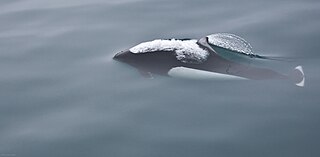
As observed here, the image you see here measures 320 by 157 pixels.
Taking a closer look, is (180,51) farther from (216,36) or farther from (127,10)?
(127,10)

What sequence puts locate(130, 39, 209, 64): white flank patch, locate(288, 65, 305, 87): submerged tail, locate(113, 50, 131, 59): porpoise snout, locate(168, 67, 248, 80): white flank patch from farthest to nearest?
locate(113, 50, 131, 59): porpoise snout → locate(130, 39, 209, 64): white flank patch → locate(168, 67, 248, 80): white flank patch → locate(288, 65, 305, 87): submerged tail

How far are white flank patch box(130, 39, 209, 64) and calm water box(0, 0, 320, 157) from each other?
0.31 m

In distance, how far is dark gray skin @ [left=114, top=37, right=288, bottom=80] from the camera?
604 centimetres

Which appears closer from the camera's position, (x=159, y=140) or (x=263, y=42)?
(x=159, y=140)

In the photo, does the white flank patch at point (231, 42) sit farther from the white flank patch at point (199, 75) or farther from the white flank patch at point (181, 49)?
the white flank patch at point (199, 75)

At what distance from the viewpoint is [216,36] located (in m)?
6.91

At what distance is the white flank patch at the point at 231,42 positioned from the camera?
654 cm

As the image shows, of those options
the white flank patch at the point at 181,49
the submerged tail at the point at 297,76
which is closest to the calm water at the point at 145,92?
the submerged tail at the point at 297,76

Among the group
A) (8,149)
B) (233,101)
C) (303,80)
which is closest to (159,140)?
(233,101)

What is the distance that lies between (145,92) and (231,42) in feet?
4.92

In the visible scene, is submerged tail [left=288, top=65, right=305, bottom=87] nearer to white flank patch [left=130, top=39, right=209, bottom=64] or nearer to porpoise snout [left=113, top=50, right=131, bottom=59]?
white flank patch [left=130, top=39, right=209, bottom=64]

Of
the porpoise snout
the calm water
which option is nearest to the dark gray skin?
the porpoise snout

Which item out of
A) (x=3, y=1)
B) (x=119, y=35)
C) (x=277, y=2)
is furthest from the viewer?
(x=3, y=1)

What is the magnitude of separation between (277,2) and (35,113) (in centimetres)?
443
